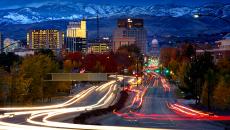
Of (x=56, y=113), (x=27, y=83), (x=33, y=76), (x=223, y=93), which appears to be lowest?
(x=56, y=113)

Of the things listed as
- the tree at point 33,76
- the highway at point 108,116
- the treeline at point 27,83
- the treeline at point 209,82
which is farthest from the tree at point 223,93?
the tree at point 33,76

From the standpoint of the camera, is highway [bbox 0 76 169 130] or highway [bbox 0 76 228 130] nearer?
highway [bbox 0 76 169 130]

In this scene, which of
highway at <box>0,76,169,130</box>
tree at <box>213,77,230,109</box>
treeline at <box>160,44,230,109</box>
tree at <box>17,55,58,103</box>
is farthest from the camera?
tree at <box>17,55,58,103</box>

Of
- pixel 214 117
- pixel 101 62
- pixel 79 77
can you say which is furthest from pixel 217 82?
pixel 101 62

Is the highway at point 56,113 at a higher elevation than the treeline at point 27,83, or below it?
below

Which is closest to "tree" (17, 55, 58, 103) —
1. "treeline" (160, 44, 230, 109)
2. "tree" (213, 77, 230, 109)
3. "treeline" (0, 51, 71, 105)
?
"treeline" (0, 51, 71, 105)

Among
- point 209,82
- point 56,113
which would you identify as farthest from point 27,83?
point 209,82

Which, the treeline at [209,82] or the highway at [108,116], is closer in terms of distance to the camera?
the highway at [108,116]

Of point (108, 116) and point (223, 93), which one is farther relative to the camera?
point (108, 116)

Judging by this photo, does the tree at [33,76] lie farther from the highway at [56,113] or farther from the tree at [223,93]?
the tree at [223,93]

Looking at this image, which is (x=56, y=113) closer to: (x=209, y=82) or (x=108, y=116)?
(x=108, y=116)

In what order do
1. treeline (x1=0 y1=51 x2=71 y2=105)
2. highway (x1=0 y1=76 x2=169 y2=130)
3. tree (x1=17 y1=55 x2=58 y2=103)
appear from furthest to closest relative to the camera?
tree (x1=17 y1=55 x2=58 y2=103)
treeline (x1=0 y1=51 x2=71 y2=105)
highway (x1=0 y1=76 x2=169 y2=130)

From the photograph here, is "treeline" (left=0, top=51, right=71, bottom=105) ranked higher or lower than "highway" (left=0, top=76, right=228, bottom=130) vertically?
higher

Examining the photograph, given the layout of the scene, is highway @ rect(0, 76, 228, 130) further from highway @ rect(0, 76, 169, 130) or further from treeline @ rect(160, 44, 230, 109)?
treeline @ rect(160, 44, 230, 109)
